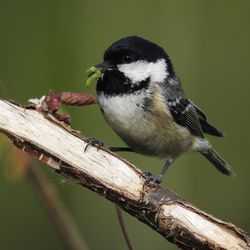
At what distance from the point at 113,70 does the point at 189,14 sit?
4.07 feet

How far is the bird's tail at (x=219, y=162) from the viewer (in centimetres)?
412

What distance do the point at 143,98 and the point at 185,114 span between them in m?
0.38

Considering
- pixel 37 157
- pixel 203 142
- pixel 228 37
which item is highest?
pixel 228 37

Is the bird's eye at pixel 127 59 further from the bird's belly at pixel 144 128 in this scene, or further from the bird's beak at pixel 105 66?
the bird's belly at pixel 144 128

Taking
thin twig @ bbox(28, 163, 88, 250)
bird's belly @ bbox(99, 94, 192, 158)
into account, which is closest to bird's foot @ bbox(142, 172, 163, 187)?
thin twig @ bbox(28, 163, 88, 250)

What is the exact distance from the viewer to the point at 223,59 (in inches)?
176

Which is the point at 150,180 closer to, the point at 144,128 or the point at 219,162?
the point at 144,128

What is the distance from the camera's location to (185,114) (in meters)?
3.59

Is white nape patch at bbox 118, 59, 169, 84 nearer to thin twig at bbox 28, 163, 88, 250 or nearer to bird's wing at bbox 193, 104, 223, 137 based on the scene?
bird's wing at bbox 193, 104, 223, 137

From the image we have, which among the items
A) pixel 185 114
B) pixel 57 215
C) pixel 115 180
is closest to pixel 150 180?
pixel 115 180

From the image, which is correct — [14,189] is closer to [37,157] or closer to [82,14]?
[82,14]

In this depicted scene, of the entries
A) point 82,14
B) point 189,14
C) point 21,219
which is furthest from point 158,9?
point 21,219

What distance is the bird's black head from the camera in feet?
10.8

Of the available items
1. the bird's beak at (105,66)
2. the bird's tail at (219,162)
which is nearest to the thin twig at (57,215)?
the bird's beak at (105,66)
